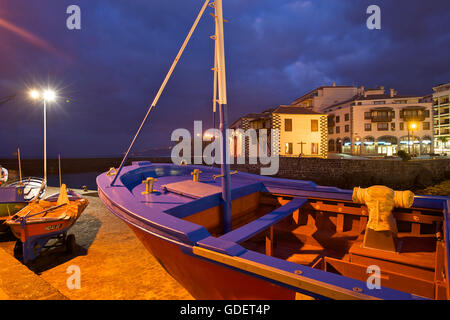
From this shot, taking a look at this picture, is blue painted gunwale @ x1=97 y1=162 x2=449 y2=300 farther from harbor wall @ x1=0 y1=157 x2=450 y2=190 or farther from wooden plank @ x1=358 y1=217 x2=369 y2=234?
harbor wall @ x1=0 y1=157 x2=450 y2=190

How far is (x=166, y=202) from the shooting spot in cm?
433

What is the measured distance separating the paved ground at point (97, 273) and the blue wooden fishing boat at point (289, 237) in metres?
1.84

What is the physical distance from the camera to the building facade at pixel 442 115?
60438mm

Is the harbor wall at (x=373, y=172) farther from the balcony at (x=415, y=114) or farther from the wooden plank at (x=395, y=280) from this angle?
the wooden plank at (x=395, y=280)

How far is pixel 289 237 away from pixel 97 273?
16.0ft

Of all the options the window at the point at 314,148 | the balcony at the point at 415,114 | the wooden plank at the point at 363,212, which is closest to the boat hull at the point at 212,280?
the wooden plank at the point at 363,212

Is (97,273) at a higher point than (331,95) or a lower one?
lower

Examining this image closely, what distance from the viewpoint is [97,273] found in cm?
558

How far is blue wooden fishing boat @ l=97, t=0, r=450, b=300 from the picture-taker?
2055 millimetres

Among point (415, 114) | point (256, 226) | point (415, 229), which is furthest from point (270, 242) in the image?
point (415, 114)

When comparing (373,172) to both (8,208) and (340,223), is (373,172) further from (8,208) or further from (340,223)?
(8,208)

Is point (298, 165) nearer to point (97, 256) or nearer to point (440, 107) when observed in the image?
point (97, 256)
